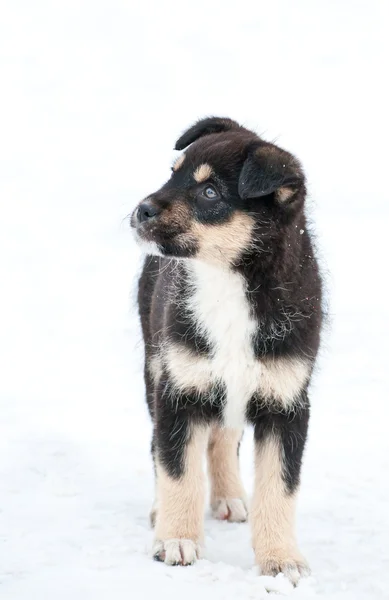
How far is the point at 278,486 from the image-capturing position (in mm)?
5371

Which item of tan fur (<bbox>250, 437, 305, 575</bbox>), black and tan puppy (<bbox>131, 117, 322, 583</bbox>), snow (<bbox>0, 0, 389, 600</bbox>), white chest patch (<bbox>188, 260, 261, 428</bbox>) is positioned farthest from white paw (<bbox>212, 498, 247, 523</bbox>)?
white chest patch (<bbox>188, 260, 261, 428</bbox>)

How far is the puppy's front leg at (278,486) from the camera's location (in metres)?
5.35

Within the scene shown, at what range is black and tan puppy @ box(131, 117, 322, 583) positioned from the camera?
5.21 metres

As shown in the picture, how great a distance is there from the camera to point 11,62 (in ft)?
59.1

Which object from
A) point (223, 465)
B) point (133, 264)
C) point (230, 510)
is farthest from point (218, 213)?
point (133, 264)

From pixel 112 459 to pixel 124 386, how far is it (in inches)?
80.8

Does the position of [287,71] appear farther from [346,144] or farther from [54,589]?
[54,589]

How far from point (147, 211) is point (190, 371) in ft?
3.09

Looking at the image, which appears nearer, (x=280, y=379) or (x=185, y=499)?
(x=280, y=379)

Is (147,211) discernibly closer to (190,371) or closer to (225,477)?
(190,371)

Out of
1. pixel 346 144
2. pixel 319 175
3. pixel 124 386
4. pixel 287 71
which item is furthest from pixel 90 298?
pixel 287 71

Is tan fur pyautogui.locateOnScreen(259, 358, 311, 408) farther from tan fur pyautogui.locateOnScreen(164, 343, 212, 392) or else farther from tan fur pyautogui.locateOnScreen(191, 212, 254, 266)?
tan fur pyautogui.locateOnScreen(191, 212, 254, 266)

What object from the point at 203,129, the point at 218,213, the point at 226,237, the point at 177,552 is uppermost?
the point at 203,129

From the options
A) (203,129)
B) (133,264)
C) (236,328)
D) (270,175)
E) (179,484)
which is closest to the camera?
(270,175)
